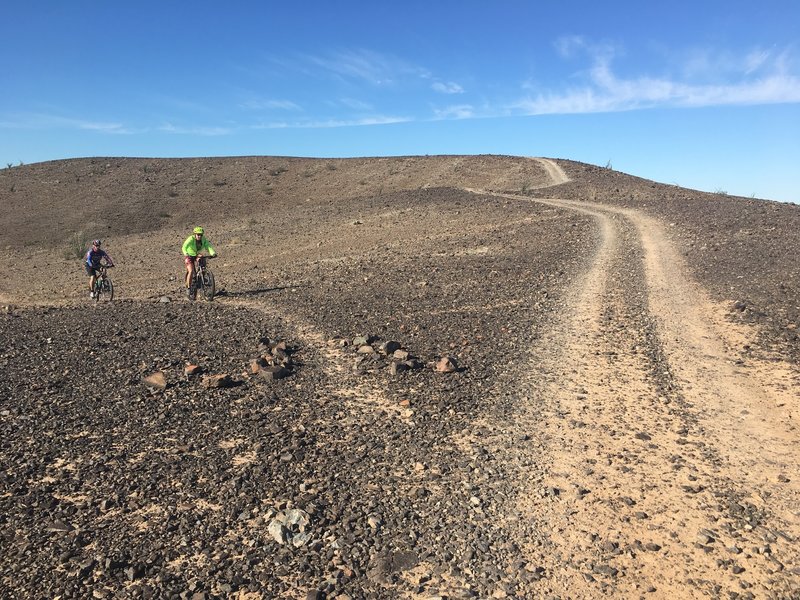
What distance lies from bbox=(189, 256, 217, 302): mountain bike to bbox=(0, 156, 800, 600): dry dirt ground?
423mm

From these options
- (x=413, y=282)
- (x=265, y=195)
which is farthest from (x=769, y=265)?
(x=265, y=195)

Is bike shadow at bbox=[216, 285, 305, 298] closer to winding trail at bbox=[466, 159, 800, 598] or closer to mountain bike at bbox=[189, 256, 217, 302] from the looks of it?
mountain bike at bbox=[189, 256, 217, 302]

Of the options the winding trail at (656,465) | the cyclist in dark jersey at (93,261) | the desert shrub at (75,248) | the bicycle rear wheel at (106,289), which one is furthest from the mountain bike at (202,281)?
the desert shrub at (75,248)

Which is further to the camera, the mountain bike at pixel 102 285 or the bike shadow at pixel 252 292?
the bike shadow at pixel 252 292

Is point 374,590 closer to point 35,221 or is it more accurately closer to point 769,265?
point 769,265

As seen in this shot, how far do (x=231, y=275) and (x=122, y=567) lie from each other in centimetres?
1625

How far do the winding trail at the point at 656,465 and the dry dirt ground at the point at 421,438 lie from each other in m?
0.02

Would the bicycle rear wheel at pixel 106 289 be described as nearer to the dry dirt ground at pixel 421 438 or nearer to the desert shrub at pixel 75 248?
the dry dirt ground at pixel 421 438

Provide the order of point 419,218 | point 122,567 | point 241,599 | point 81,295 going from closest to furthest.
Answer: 1. point 241,599
2. point 122,567
3. point 81,295
4. point 419,218

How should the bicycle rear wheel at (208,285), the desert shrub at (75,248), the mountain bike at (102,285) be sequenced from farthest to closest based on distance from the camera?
the desert shrub at (75,248) → the mountain bike at (102,285) → the bicycle rear wheel at (208,285)

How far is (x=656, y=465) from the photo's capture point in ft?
17.3

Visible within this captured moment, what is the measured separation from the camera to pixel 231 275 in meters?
19.5

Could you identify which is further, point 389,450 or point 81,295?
point 81,295

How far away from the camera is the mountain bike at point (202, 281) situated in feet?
47.2
